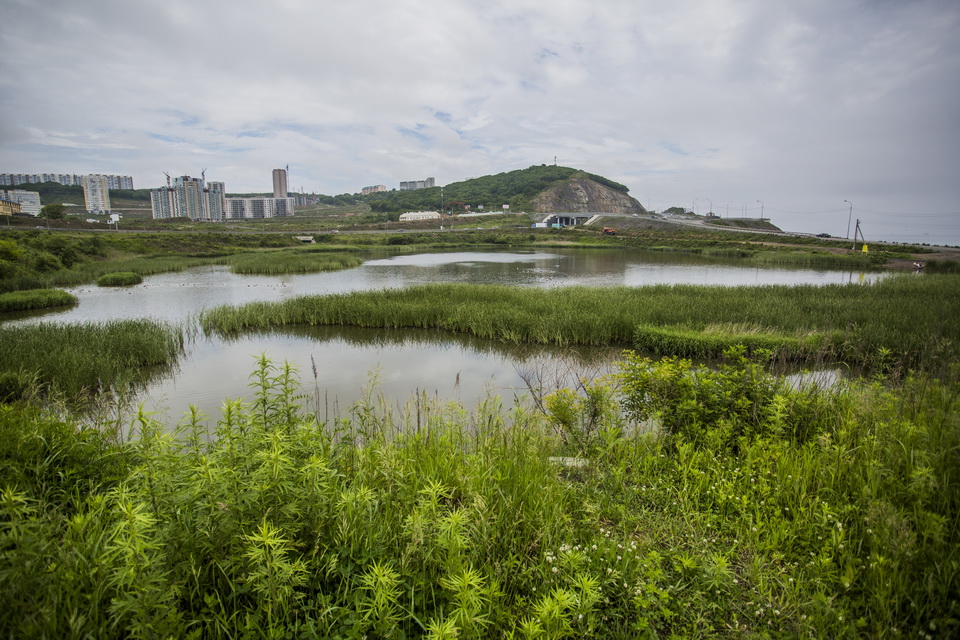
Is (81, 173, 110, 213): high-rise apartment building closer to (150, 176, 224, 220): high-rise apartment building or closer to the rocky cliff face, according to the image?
(150, 176, 224, 220): high-rise apartment building

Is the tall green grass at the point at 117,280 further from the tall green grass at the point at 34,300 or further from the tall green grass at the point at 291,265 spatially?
the tall green grass at the point at 291,265

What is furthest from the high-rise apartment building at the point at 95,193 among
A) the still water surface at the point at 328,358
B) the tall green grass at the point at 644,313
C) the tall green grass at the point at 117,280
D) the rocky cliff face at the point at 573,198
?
the tall green grass at the point at 644,313

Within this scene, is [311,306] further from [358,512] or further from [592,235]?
[592,235]

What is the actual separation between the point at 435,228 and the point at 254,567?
373ft

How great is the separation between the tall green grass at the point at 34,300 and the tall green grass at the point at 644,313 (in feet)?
38.4

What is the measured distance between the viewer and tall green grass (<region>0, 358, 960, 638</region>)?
8.55 ft

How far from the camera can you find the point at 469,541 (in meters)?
3.36

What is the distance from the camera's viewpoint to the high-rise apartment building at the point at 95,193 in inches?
7210

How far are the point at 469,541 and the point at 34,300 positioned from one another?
30.2 m

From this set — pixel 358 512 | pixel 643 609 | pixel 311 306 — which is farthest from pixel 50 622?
pixel 311 306

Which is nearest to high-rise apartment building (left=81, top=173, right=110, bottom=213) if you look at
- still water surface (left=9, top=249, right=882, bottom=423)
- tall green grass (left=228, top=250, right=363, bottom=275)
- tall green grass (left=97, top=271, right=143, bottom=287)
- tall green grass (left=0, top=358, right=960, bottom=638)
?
tall green grass (left=228, top=250, right=363, bottom=275)

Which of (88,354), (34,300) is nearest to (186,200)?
(34,300)

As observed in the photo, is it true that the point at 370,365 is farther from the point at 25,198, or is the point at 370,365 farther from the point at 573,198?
the point at 25,198

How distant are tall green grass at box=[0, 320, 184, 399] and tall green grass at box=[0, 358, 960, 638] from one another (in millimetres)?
7896
